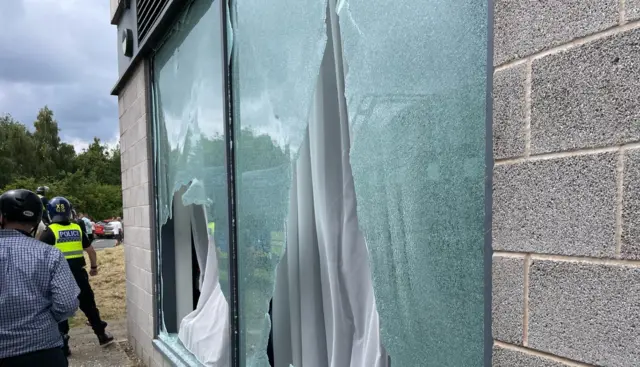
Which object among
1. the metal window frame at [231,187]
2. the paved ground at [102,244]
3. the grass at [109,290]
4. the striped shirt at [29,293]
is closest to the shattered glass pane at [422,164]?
the metal window frame at [231,187]

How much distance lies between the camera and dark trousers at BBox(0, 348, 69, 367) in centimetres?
265

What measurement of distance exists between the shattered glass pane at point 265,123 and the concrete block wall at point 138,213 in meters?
2.02

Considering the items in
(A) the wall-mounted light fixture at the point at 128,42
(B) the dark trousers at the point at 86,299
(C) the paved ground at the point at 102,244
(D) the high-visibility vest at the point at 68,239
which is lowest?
(C) the paved ground at the point at 102,244

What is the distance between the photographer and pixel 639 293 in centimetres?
92

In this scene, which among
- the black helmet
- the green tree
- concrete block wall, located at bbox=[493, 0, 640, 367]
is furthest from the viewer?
the green tree

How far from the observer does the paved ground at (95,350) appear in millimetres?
5242

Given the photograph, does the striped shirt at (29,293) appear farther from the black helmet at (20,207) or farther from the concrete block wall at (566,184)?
the concrete block wall at (566,184)

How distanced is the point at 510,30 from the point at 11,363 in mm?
2988

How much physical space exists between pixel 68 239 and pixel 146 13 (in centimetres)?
300

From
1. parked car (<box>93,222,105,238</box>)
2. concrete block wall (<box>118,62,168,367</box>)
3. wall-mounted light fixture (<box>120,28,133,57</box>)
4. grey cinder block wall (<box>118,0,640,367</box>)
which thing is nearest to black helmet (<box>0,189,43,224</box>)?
concrete block wall (<box>118,62,168,367</box>)

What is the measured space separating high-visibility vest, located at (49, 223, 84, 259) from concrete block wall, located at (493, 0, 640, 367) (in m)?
5.58

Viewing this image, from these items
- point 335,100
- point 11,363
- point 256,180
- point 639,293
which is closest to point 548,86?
point 639,293

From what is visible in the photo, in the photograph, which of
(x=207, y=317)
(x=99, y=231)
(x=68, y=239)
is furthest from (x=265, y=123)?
(x=99, y=231)

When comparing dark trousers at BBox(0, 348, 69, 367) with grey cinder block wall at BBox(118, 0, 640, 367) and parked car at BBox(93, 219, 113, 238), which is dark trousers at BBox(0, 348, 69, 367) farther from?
parked car at BBox(93, 219, 113, 238)
